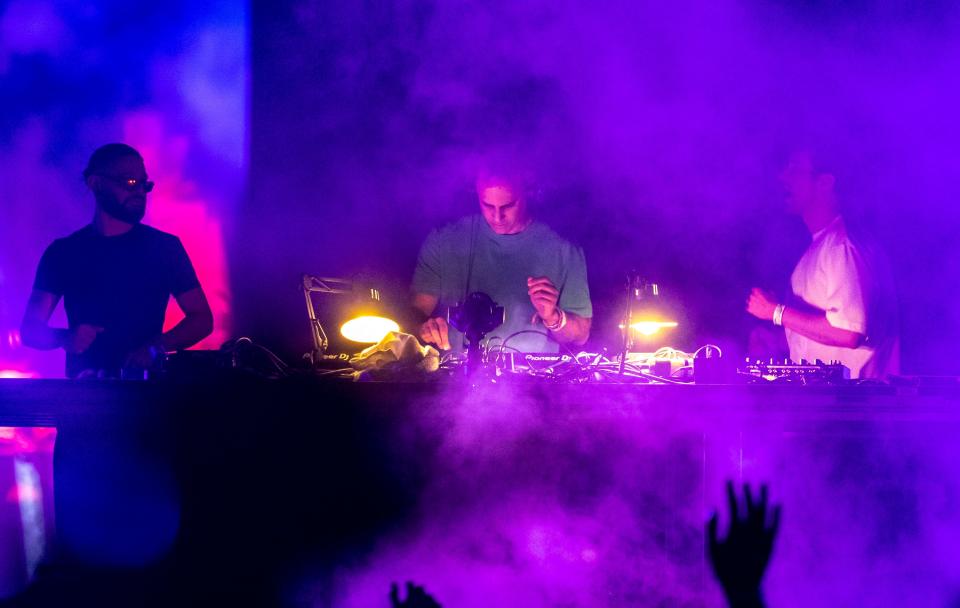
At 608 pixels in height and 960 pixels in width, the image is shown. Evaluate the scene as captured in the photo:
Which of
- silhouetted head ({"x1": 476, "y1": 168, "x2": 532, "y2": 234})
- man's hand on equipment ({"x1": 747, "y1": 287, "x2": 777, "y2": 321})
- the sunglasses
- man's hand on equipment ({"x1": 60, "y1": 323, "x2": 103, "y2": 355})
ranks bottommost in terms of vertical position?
man's hand on equipment ({"x1": 60, "y1": 323, "x2": 103, "y2": 355})

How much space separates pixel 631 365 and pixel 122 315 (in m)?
1.84

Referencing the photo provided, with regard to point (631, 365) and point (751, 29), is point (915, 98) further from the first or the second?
point (631, 365)

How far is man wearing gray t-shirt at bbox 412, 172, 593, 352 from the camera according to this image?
3.30 meters

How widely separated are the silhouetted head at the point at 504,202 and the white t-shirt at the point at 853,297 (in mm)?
1303

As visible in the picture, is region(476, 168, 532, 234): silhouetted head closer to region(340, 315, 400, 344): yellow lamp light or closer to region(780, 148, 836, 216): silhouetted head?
region(340, 315, 400, 344): yellow lamp light

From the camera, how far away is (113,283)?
2.59m

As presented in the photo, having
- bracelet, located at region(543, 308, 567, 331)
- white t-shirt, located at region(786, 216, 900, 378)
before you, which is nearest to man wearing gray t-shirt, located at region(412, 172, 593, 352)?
bracelet, located at region(543, 308, 567, 331)

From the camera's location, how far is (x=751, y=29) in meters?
3.75

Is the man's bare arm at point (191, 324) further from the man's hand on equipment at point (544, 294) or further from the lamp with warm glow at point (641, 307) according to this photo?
the lamp with warm glow at point (641, 307)

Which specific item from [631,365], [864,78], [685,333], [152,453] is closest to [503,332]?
[631,365]

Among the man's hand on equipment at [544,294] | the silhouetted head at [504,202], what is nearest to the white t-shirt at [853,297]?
the man's hand on equipment at [544,294]

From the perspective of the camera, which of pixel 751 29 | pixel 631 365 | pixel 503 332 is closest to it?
pixel 631 365

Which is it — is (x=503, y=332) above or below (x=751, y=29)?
below

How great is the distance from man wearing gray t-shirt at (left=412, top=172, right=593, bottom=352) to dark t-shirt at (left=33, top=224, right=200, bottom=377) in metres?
1.18
